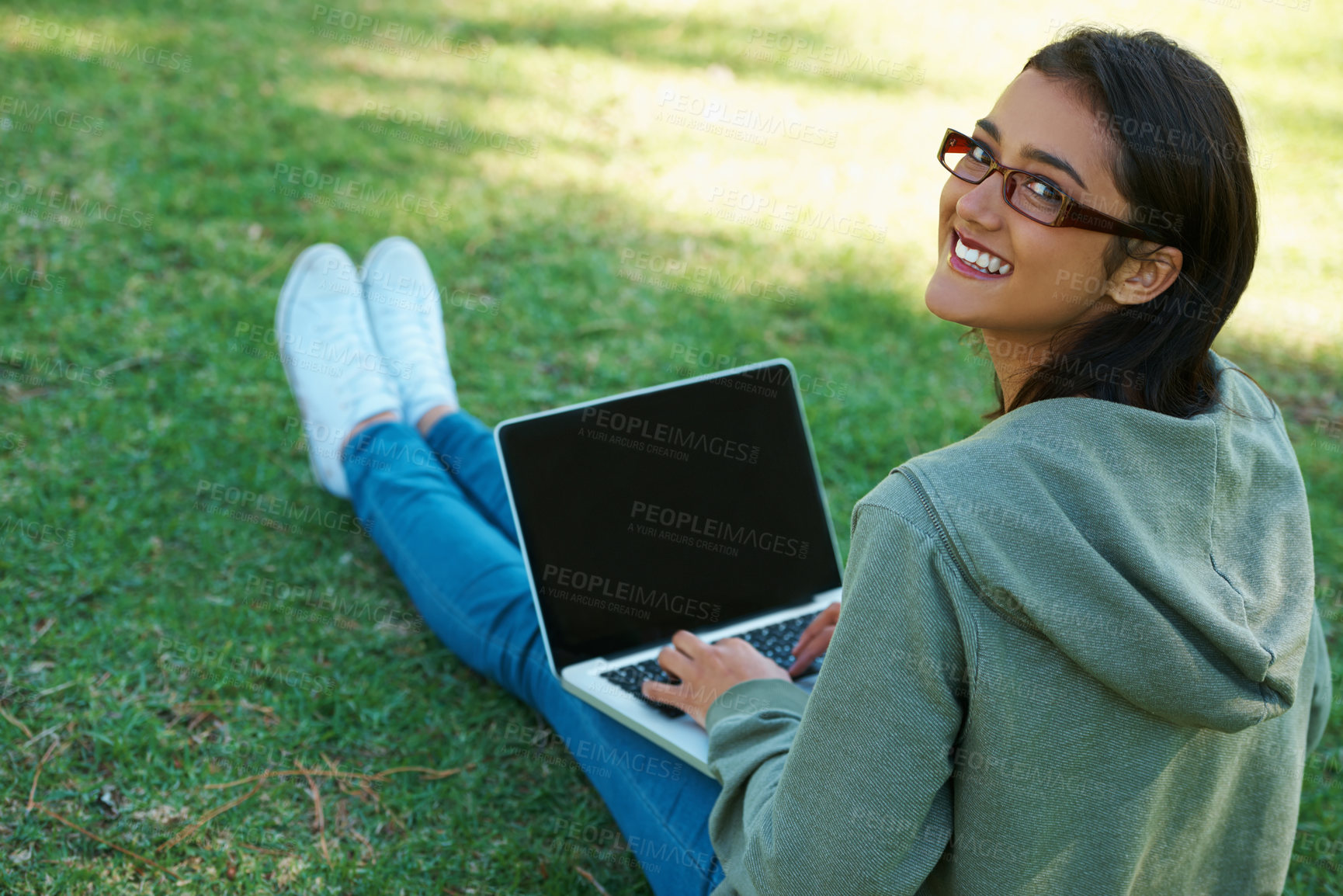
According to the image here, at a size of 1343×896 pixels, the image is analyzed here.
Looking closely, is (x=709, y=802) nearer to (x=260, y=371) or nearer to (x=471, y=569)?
(x=471, y=569)

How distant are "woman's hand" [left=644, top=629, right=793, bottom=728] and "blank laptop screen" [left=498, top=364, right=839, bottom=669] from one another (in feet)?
0.75

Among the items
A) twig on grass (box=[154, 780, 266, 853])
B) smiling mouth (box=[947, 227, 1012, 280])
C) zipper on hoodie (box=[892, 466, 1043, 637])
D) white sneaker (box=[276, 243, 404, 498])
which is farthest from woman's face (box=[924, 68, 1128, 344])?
white sneaker (box=[276, 243, 404, 498])

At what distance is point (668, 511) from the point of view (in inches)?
82.6

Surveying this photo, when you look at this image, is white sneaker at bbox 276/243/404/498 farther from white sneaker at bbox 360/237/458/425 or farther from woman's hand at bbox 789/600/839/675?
woman's hand at bbox 789/600/839/675

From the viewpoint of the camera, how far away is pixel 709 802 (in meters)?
1.71

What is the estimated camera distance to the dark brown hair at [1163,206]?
4.00 ft

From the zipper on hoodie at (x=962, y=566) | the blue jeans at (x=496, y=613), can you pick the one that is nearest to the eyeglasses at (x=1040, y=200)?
the zipper on hoodie at (x=962, y=566)

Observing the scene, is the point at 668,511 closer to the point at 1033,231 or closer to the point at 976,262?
the point at 976,262

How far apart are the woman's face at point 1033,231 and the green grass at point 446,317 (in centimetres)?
126

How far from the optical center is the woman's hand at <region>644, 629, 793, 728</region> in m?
1.69

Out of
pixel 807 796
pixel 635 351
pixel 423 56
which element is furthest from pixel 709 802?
pixel 423 56

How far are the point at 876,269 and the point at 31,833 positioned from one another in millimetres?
3271

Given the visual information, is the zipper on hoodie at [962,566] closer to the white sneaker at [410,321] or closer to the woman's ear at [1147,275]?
the woman's ear at [1147,275]

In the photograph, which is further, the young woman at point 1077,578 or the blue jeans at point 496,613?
the blue jeans at point 496,613
